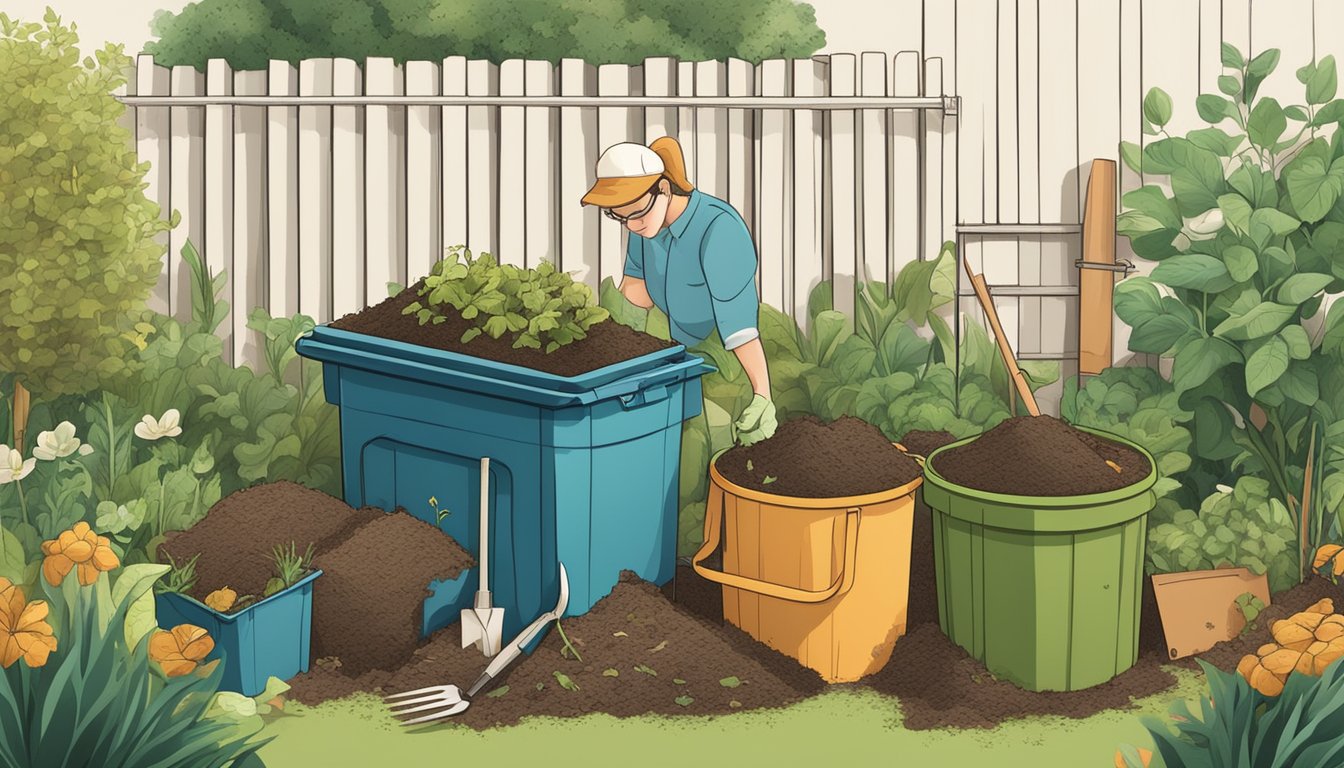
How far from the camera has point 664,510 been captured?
22.6ft

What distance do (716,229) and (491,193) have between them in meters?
1.32

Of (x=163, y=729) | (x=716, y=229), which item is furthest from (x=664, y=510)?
(x=163, y=729)

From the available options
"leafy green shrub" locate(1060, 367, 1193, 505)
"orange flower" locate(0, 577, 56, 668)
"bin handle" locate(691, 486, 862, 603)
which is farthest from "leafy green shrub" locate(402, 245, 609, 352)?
"leafy green shrub" locate(1060, 367, 1193, 505)

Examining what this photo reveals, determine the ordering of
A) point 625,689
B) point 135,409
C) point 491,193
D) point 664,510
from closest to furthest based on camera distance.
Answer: point 625,689
point 664,510
point 135,409
point 491,193

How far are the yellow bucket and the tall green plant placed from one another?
1309mm

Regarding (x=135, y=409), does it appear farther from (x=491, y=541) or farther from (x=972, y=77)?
(x=972, y=77)

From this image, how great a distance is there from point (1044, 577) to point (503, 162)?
3.07m

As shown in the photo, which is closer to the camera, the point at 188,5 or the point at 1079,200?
the point at 1079,200

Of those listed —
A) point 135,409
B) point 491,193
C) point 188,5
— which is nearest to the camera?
point 135,409

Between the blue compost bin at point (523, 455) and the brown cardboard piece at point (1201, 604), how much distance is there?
71.2 inches

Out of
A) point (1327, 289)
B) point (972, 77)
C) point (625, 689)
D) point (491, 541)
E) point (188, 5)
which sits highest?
point (188, 5)

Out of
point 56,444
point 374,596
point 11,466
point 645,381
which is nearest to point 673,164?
point 645,381

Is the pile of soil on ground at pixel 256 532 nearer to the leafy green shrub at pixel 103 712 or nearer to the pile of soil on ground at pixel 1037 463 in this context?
the leafy green shrub at pixel 103 712

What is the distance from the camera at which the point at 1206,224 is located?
7.32m
